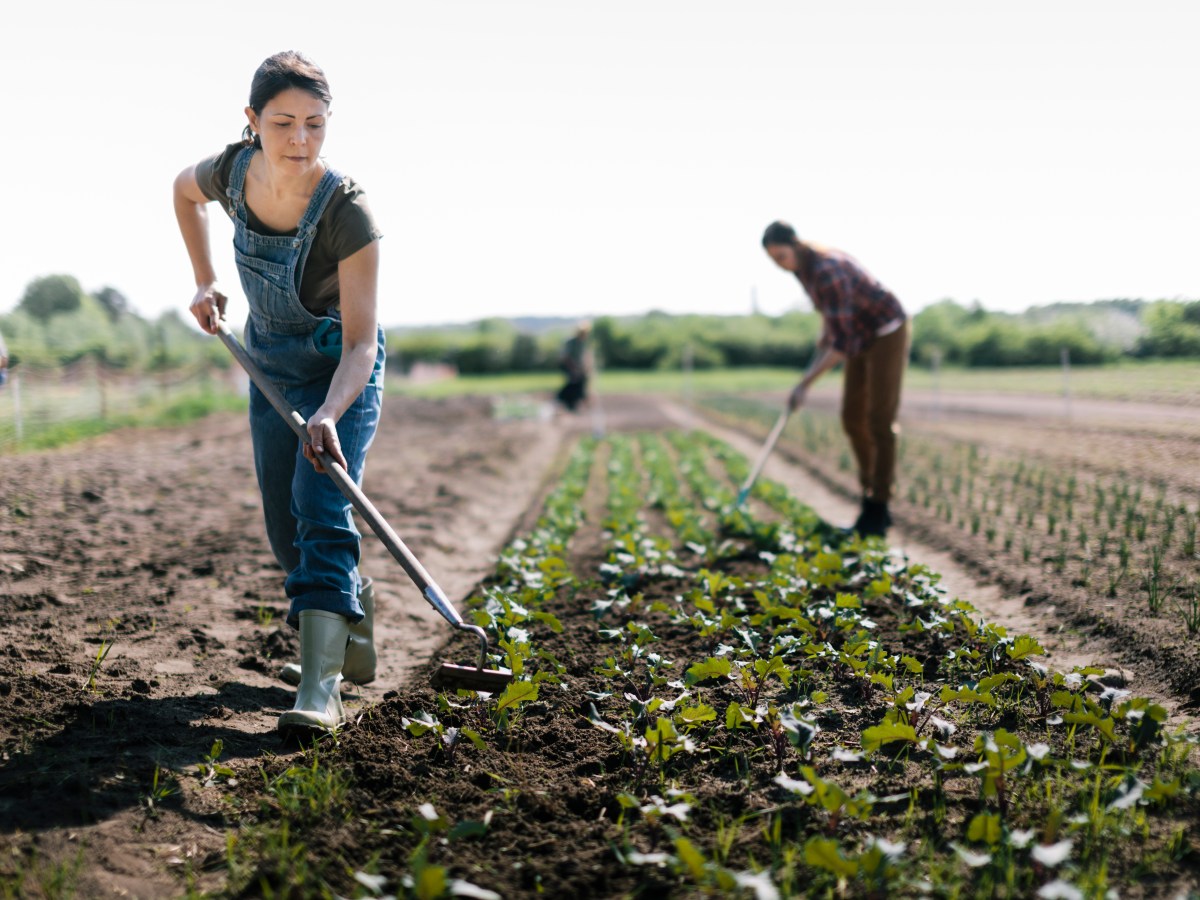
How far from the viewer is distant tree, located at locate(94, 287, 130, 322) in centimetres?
2341

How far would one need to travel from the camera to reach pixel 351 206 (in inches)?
114

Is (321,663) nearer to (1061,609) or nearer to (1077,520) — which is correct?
(1061,609)

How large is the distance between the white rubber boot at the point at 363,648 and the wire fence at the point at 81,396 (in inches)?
348

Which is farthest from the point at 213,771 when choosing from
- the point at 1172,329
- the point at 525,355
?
the point at 525,355

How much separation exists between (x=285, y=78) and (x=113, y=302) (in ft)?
80.5

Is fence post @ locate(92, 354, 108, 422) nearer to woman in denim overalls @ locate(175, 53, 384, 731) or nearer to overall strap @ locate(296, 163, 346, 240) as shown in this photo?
woman in denim overalls @ locate(175, 53, 384, 731)

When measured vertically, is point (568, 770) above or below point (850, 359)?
below

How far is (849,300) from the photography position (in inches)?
236

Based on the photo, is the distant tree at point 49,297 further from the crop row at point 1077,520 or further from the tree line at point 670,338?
the crop row at point 1077,520

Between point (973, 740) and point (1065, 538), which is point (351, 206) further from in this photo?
point (1065, 538)

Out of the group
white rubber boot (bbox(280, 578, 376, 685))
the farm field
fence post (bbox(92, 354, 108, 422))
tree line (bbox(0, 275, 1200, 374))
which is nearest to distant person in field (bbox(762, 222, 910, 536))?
the farm field

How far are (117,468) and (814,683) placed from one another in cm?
760

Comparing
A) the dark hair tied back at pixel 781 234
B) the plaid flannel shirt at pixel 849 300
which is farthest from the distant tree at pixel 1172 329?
the dark hair tied back at pixel 781 234

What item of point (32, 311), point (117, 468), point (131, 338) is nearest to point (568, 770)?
point (117, 468)
